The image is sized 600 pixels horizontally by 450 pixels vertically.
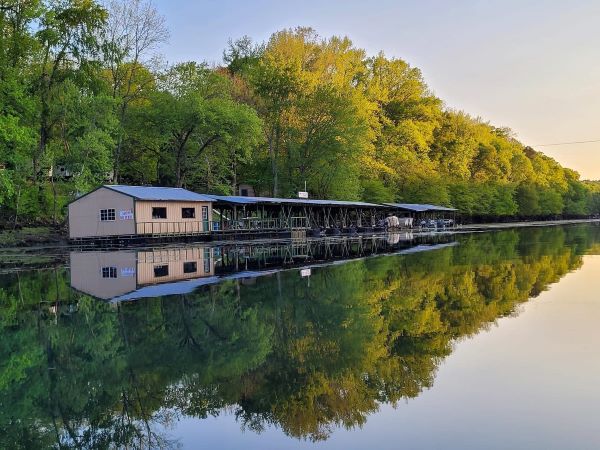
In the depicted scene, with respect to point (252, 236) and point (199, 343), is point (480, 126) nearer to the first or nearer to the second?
point (252, 236)

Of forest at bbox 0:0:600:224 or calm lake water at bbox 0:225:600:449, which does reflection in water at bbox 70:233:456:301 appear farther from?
forest at bbox 0:0:600:224

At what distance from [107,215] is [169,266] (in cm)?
1722

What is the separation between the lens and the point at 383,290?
16.9 meters

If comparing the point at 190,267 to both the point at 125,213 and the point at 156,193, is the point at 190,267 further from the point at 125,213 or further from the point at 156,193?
the point at 156,193

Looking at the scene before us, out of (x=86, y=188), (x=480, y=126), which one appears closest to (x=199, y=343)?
(x=86, y=188)

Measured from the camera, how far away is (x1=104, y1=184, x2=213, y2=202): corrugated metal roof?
40.0 meters

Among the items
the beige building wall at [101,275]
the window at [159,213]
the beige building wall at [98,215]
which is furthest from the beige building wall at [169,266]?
the window at [159,213]

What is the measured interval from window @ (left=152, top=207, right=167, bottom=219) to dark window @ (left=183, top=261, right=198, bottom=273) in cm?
1536

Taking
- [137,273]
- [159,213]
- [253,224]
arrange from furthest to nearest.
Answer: [253,224], [159,213], [137,273]

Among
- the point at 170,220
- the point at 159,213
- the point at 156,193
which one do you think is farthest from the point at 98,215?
the point at 170,220

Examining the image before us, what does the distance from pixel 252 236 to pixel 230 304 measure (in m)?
34.9

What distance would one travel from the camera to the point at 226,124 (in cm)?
5291

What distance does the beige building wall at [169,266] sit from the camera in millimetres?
20688

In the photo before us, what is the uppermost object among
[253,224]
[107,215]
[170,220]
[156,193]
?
[156,193]
